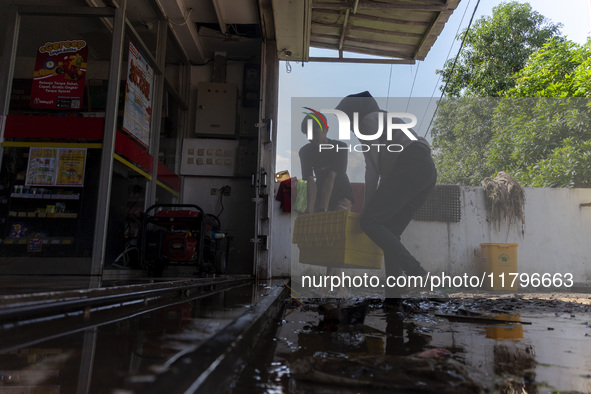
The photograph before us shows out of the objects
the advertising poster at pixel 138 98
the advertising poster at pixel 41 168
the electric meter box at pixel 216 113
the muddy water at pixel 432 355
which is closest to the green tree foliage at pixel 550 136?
the electric meter box at pixel 216 113

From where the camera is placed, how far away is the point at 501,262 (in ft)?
20.1

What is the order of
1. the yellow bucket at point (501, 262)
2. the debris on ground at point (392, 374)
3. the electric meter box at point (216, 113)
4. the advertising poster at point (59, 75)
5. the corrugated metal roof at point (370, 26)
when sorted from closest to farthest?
the debris on ground at point (392, 374) < the advertising poster at point (59, 75) < the corrugated metal roof at point (370, 26) < the yellow bucket at point (501, 262) < the electric meter box at point (216, 113)

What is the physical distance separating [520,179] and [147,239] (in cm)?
763

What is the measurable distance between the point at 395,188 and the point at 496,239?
76.3 inches

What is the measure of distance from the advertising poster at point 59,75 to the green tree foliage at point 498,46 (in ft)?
39.4

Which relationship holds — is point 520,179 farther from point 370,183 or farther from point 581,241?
point 370,183

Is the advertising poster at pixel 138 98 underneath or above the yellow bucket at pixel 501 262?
above

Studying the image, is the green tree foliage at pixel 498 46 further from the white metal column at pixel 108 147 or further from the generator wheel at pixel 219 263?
the white metal column at pixel 108 147

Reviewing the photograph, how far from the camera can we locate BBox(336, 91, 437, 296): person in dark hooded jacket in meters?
5.46

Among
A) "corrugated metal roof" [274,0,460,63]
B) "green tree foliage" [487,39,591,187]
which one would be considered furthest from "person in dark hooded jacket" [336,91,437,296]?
"green tree foliage" [487,39,591,187]

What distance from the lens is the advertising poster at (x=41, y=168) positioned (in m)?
3.70

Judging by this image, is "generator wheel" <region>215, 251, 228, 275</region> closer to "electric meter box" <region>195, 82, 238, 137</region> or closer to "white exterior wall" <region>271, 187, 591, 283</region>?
"white exterior wall" <region>271, 187, 591, 283</region>

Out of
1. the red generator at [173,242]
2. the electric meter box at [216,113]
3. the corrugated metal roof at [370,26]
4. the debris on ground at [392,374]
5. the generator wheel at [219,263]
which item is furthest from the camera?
the electric meter box at [216,113]

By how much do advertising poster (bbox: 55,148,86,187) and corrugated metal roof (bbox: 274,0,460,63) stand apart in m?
2.77
